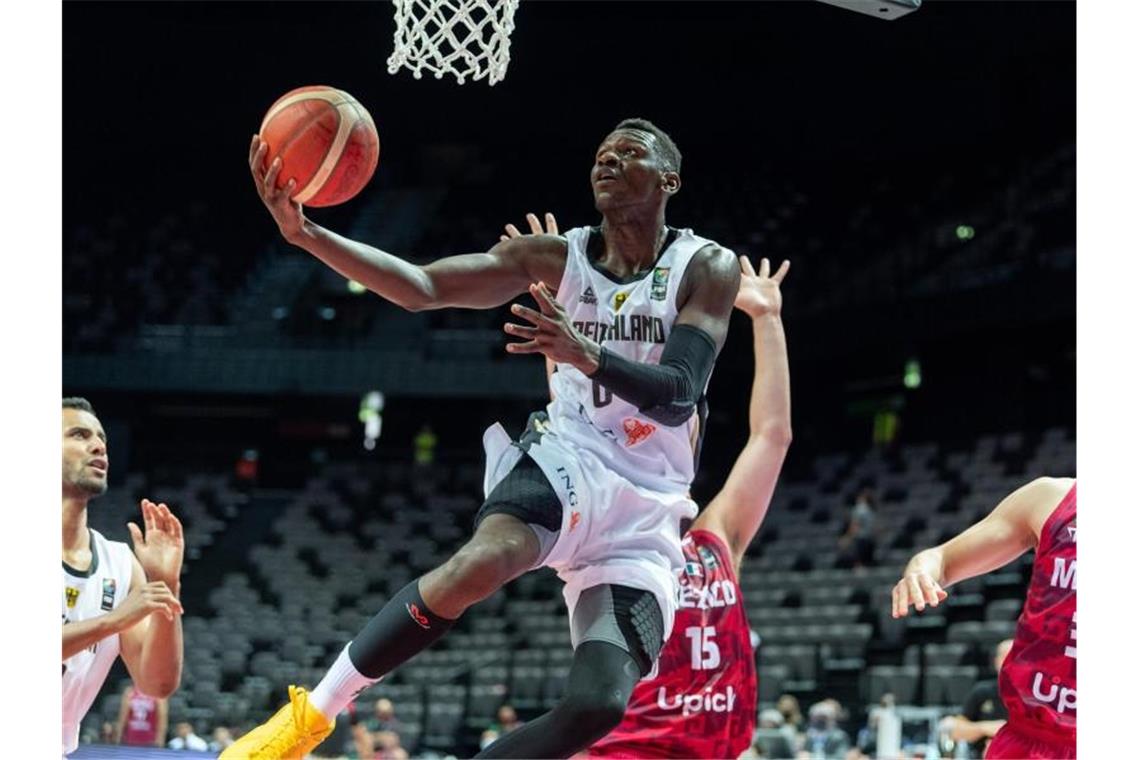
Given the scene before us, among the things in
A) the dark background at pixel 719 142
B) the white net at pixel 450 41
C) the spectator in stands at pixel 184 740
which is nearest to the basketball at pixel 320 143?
the white net at pixel 450 41

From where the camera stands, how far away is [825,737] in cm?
1064

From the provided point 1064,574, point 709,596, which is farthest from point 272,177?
point 1064,574

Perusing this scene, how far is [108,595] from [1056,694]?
2823 mm

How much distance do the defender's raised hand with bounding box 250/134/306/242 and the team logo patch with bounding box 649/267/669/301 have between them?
964 millimetres

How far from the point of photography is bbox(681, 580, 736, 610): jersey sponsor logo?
15.5 ft

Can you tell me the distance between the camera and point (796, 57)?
19.0 meters

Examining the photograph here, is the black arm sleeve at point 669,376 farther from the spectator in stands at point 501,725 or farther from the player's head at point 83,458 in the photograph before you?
the spectator in stands at point 501,725

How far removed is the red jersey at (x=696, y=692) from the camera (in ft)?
15.1

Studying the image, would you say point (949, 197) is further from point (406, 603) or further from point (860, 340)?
point (406, 603)

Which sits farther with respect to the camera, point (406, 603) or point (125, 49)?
point (125, 49)

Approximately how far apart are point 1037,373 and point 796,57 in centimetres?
468

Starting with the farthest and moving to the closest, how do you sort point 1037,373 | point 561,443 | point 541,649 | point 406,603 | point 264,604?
point 1037,373
point 264,604
point 541,649
point 561,443
point 406,603

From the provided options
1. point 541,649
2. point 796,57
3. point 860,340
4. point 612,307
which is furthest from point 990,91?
point 612,307

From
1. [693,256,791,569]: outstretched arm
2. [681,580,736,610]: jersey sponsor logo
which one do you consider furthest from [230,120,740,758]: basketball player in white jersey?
[693,256,791,569]: outstretched arm
